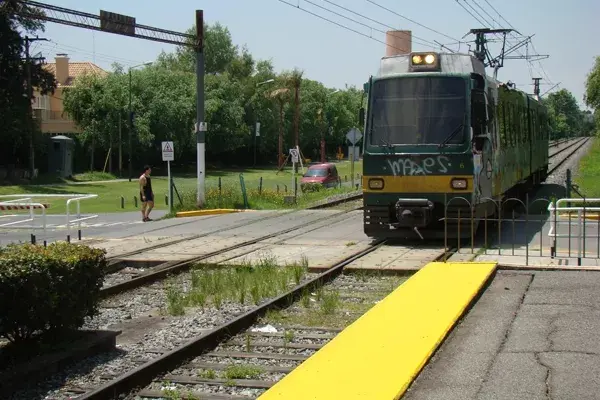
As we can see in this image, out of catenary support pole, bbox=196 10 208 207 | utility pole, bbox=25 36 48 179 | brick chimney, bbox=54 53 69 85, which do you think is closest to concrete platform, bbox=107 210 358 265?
catenary support pole, bbox=196 10 208 207

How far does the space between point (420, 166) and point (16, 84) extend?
43.3m

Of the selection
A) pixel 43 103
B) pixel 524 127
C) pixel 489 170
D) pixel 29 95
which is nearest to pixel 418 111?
pixel 489 170

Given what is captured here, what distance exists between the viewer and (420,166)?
52.2 feet

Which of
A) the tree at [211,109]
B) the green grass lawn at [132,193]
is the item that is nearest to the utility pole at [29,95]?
the green grass lawn at [132,193]

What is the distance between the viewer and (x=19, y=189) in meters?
46.6

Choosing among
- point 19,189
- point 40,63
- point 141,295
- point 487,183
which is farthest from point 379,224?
point 40,63

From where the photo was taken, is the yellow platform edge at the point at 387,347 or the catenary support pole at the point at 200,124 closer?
the yellow platform edge at the point at 387,347

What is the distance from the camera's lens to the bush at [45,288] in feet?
24.4

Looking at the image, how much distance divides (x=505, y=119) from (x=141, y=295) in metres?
10.8

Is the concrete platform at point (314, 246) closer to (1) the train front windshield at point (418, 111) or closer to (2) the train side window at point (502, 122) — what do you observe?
(1) the train front windshield at point (418, 111)

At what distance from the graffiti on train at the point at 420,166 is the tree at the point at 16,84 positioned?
4017 cm

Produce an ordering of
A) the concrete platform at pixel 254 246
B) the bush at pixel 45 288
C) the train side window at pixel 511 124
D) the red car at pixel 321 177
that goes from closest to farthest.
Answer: the bush at pixel 45 288, the concrete platform at pixel 254 246, the train side window at pixel 511 124, the red car at pixel 321 177

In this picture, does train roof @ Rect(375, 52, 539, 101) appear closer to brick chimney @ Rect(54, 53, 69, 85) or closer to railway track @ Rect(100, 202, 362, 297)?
railway track @ Rect(100, 202, 362, 297)

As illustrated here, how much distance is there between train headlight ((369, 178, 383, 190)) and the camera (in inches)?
640
